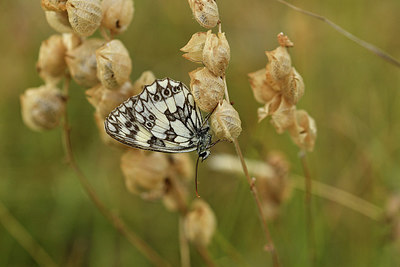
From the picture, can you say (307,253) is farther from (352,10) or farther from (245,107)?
(352,10)

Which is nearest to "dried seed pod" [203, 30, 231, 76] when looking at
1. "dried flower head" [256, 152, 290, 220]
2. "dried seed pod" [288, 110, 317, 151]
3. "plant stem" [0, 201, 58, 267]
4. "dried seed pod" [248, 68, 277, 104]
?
"dried seed pod" [248, 68, 277, 104]

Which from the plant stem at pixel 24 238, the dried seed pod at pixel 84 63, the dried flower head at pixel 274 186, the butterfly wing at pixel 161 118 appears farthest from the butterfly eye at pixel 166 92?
the plant stem at pixel 24 238

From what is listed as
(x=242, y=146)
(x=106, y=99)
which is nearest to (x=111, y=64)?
(x=106, y=99)

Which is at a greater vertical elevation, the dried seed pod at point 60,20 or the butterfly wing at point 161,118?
the dried seed pod at point 60,20

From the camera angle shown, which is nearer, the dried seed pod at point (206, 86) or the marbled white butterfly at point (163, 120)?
the dried seed pod at point (206, 86)

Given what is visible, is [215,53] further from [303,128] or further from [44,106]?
[44,106]

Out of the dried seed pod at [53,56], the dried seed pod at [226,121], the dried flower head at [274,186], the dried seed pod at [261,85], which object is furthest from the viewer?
the dried flower head at [274,186]

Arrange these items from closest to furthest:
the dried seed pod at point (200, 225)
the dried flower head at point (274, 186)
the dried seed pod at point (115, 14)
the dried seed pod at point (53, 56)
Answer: the dried seed pod at point (115, 14) → the dried seed pod at point (53, 56) → the dried seed pod at point (200, 225) → the dried flower head at point (274, 186)

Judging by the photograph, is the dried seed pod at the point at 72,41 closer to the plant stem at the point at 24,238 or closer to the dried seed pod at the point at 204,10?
the dried seed pod at the point at 204,10
